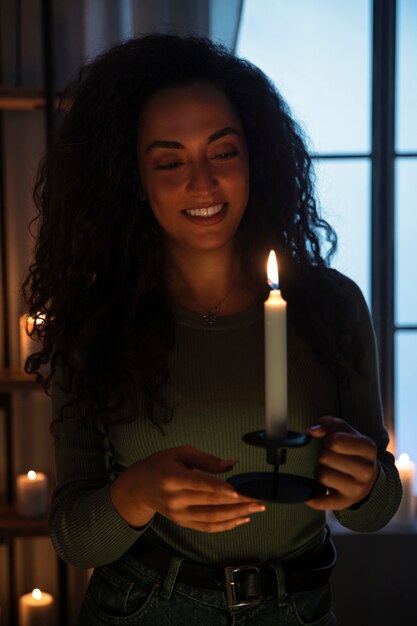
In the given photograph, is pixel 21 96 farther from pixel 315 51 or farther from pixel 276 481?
pixel 276 481

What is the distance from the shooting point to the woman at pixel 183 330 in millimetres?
1144

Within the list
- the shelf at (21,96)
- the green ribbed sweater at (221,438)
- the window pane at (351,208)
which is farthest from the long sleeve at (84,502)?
the window pane at (351,208)

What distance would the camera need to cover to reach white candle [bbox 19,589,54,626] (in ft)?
7.63

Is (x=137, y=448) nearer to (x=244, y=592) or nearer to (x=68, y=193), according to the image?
(x=244, y=592)

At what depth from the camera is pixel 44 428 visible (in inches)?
98.0

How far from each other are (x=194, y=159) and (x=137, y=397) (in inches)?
14.2

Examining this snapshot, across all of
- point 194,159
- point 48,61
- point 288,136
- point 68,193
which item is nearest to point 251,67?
point 288,136

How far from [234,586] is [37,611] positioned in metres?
1.39

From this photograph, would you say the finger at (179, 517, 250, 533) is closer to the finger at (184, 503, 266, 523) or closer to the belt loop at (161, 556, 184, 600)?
the finger at (184, 503, 266, 523)

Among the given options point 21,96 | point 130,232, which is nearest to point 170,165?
point 130,232

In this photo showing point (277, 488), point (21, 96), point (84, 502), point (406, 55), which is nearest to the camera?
point (277, 488)

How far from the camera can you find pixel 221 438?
3.79 ft

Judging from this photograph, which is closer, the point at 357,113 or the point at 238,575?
the point at 238,575

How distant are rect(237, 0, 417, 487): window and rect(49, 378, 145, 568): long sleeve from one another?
1381 millimetres
